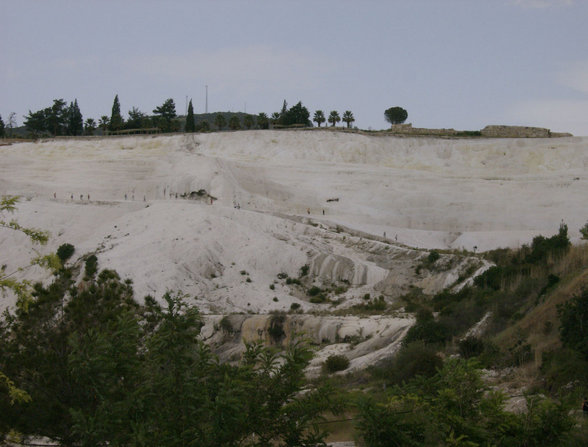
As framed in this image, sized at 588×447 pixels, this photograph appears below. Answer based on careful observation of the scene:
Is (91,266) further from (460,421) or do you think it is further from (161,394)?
(460,421)

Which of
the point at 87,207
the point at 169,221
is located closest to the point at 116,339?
the point at 169,221

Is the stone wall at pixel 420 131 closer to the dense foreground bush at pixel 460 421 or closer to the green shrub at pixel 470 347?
the green shrub at pixel 470 347

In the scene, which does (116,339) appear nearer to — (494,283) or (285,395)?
(285,395)

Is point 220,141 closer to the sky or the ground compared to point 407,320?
closer to the sky

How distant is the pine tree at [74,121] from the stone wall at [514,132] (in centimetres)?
4305

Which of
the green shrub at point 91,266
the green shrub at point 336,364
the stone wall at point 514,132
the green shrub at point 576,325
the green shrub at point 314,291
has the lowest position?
the green shrub at point 314,291

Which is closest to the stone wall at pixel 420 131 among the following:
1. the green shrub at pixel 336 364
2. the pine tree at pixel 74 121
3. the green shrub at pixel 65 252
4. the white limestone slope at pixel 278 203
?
the white limestone slope at pixel 278 203

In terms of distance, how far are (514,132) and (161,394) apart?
213 ft

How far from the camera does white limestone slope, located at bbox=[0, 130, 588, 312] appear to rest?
34.7m

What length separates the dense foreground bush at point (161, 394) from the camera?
8945 mm

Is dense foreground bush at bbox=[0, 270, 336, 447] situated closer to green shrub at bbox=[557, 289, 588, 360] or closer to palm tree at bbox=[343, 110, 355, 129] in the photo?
green shrub at bbox=[557, 289, 588, 360]

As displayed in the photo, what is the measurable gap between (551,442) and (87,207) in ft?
129

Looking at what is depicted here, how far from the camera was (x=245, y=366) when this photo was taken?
9742mm

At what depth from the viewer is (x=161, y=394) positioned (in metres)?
9.49
